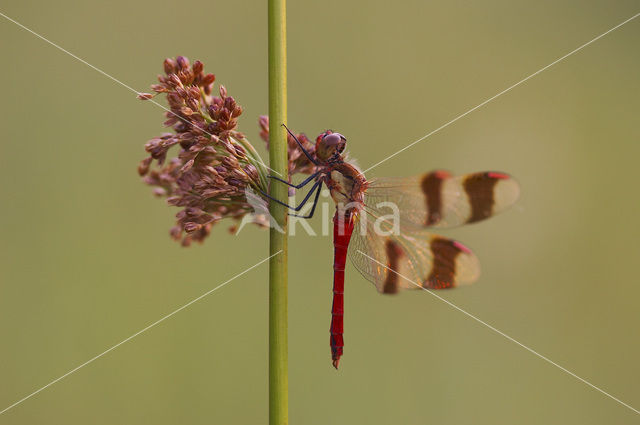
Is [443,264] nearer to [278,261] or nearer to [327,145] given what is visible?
[327,145]

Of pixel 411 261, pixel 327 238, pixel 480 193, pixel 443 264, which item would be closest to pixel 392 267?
pixel 411 261

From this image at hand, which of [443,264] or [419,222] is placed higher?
[419,222]

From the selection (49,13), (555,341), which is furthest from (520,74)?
(49,13)

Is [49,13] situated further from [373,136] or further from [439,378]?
[439,378]

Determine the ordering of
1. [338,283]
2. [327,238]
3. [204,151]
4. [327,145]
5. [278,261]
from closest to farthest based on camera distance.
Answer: [278,261] → [204,151] → [327,145] → [338,283] → [327,238]

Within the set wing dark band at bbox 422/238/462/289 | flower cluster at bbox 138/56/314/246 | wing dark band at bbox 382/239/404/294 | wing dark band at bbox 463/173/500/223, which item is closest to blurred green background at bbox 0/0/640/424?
wing dark band at bbox 382/239/404/294

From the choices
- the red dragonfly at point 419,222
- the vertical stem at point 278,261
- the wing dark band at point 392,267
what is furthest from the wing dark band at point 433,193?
the vertical stem at point 278,261

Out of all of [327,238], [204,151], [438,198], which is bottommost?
[327,238]

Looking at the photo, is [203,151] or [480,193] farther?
[480,193]
